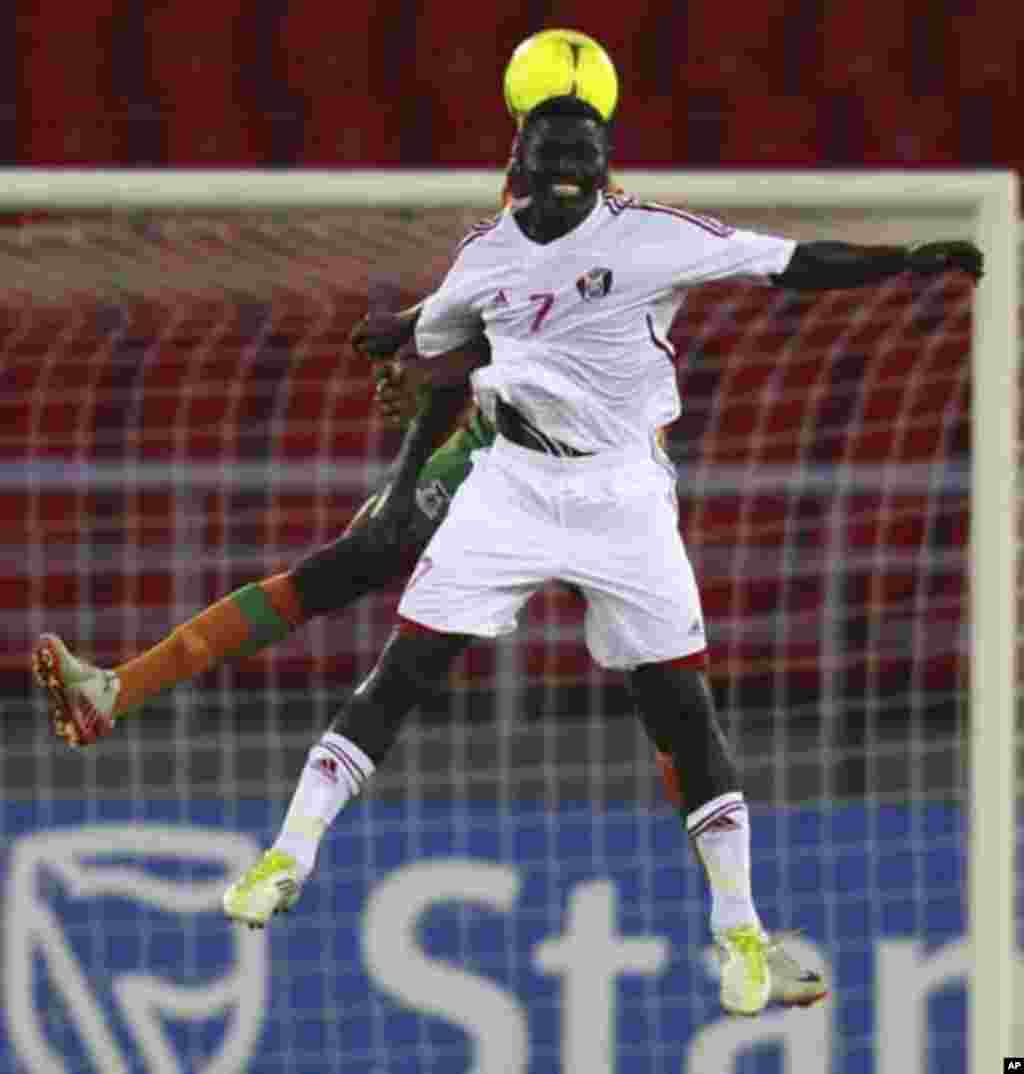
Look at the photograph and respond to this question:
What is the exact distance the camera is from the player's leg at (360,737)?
402cm

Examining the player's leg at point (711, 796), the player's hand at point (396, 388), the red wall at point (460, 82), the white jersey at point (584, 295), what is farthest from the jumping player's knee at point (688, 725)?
the red wall at point (460, 82)

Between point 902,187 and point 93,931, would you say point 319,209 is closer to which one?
point 902,187

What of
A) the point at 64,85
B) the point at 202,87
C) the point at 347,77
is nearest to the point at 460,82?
the point at 347,77

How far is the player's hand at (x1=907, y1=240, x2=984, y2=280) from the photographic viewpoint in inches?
155

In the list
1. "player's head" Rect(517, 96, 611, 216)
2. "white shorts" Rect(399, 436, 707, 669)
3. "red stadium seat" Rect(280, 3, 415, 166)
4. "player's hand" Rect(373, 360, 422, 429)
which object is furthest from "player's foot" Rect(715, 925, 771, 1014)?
"red stadium seat" Rect(280, 3, 415, 166)

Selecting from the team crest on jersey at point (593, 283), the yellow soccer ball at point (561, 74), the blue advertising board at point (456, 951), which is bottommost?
the blue advertising board at point (456, 951)

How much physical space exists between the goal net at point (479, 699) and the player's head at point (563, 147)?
1.92 feet

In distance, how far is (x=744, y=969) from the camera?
4.07 m

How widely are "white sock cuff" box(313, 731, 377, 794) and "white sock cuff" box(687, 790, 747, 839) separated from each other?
452mm

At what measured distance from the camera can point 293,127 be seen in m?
7.86

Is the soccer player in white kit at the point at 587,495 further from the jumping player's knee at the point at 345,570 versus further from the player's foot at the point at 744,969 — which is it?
the jumping player's knee at the point at 345,570

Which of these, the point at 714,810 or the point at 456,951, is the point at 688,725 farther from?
the point at 456,951

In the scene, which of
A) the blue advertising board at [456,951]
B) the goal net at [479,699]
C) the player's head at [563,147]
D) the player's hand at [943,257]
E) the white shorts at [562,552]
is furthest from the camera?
the blue advertising board at [456,951]

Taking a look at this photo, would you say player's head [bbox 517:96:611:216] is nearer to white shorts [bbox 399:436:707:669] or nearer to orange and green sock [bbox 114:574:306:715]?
white shorts [bbox 399:436:707:669]
